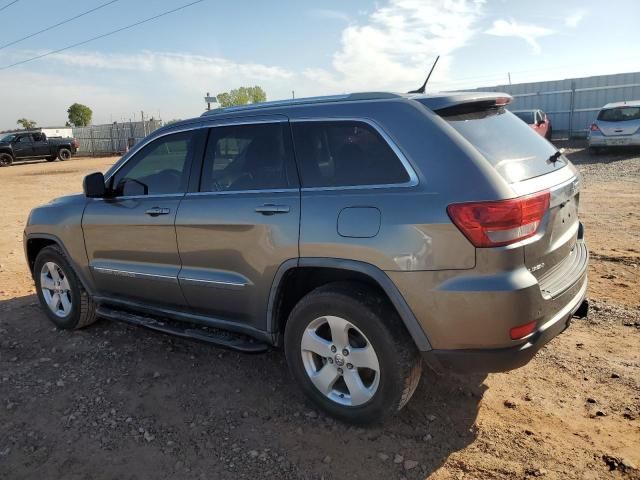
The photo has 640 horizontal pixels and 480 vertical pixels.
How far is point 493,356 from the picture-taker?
2721mm

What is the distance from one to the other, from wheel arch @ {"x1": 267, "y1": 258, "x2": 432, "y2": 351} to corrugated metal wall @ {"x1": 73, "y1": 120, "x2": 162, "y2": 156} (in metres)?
35.6

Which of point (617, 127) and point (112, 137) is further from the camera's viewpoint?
point (112, 137)

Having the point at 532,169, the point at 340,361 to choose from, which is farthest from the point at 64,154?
the point at 532,169

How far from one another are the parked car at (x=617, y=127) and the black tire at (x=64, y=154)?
1066 inches

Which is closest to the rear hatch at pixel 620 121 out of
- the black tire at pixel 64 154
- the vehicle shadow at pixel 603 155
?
the vehicle shadow at pixel 603 155

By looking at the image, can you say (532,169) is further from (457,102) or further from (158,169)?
(158,169)

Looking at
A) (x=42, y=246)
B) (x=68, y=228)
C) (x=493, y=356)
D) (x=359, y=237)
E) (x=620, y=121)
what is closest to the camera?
(x=493, y=356)

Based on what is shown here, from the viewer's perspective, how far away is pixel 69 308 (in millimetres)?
4848

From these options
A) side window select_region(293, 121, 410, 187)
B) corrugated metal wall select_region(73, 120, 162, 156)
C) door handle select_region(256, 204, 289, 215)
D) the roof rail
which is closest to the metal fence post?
the roof rail

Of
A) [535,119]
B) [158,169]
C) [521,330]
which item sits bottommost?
[521,330]

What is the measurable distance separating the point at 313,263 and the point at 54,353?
2.66m

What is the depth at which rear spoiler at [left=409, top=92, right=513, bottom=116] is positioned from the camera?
299 cm

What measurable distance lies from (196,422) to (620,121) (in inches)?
697

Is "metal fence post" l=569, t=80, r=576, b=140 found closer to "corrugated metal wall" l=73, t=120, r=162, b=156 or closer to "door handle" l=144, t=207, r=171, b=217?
"door handle" l=144, t=207, r=171, b=217
